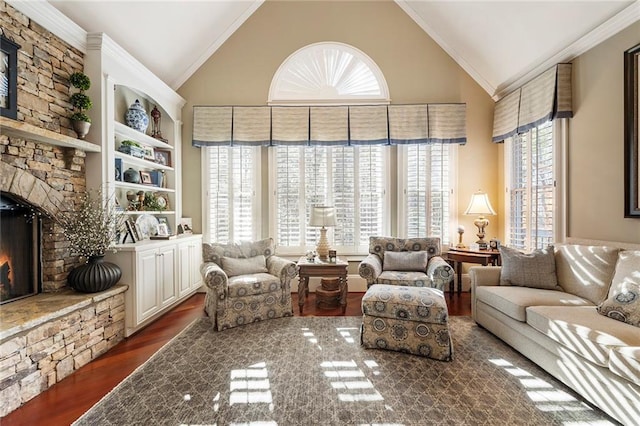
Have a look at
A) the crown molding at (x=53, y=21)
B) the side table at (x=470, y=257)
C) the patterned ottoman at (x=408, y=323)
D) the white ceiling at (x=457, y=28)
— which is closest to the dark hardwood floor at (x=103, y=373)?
the side table at (x=470, y=257)

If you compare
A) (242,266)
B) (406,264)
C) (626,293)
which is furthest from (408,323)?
(242,266)

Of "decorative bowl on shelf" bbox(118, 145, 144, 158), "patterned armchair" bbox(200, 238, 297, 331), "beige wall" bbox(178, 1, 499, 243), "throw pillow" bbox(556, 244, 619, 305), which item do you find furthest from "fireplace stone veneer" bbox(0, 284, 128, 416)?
"throw pillow" bbox(556, 244, 619, 305)

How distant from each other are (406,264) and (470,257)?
89 centimetres

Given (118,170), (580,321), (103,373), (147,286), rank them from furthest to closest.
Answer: (118,170) < (147,286) < (103,373) < (580,321)

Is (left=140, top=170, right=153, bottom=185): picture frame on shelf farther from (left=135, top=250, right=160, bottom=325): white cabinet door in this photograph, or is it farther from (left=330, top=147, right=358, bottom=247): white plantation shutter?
(left=330, top=147, right=358, bottom=247): white plantation shutter

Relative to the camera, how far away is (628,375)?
1.62 m

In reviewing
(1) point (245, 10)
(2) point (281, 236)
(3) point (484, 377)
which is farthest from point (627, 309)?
(1) point (245, 10)

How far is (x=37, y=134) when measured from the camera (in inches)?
88.4

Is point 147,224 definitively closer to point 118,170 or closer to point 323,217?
point 118,170

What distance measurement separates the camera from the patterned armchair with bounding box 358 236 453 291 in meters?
3.39

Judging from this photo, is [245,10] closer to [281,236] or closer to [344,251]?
[281,236]

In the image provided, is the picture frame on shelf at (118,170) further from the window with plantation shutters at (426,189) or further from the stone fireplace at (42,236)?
the window with plantation shutters at (426,189)

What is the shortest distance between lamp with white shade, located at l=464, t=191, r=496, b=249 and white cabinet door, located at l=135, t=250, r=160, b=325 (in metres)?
4.10

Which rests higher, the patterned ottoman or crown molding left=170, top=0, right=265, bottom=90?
crown molding left=170, top=0, right=265, bottom=90
